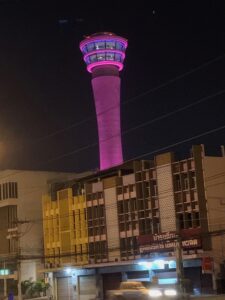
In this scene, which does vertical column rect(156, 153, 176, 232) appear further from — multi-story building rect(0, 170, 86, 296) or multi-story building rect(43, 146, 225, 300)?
multi-story building rect(0, 170, 86, 296)

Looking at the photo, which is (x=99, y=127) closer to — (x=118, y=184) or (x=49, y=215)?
(x=49, y=215)

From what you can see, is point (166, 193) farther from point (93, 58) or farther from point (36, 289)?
point (93, 58)

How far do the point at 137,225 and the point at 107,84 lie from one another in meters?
63.2

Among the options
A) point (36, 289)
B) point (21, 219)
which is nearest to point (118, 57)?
point (21, 219)

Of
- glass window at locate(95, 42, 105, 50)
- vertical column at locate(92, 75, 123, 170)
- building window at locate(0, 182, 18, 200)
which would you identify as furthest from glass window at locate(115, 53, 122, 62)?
building window at locate(0, 182, 18, 200)

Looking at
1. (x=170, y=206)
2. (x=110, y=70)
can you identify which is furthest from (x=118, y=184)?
(x=110, y=70)

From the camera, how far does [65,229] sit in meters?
78.3

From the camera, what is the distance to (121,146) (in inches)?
4993

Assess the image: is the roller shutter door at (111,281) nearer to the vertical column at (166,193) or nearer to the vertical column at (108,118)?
the vertical column at (166,193)

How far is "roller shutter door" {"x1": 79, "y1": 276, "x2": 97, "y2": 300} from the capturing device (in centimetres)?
7244

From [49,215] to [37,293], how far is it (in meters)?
10.0

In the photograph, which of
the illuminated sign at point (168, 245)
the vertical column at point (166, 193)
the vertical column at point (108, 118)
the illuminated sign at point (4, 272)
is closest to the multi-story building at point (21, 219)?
the illuminated sign at point (4, 272)

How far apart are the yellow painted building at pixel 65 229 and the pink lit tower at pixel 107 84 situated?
3461 centimetres

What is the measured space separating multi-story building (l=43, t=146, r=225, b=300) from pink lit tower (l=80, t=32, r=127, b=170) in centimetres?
3816
